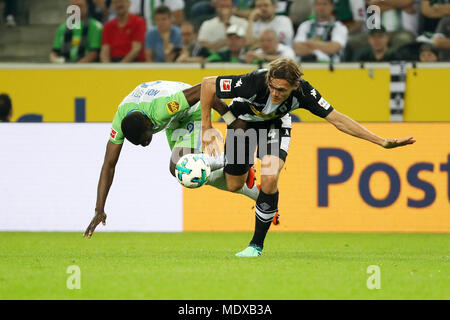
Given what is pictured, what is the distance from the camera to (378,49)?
15273 millimetres

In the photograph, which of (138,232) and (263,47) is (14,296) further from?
(263,47)

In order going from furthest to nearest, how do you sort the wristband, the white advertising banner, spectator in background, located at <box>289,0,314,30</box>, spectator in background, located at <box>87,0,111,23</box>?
spectator in background, located at <box>87,0,111,23</box>
spectator in background, located at <box>289,0,314,30</box>
the white advertising banner
the wristband

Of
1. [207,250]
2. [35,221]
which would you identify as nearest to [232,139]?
[207,250]

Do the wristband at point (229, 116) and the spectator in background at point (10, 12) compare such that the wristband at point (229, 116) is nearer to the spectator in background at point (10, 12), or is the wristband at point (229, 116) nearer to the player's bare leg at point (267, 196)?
the player's bare leg at point (267, 196)

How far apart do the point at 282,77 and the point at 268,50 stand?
6.67m

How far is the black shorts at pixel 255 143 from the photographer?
962 centimetres

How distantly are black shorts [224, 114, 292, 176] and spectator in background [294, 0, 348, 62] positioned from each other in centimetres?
562

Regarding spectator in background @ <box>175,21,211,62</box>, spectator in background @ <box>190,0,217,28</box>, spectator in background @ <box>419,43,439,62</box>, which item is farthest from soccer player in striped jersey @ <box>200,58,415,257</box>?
spectator in background @ <box>190,0,217,28</box>

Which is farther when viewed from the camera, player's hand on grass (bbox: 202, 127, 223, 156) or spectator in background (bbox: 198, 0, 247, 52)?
spectator in background (bbox: 198, 0, 247, 52)

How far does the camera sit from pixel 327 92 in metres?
15.0

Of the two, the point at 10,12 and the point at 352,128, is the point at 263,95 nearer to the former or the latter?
the point at 352,128

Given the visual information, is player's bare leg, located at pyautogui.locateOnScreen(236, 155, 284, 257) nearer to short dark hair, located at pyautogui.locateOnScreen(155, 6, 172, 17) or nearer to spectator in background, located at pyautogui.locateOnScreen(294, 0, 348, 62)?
spectator in background, located at pyautogui.locateOnScreen(294, 0, 348, 62)

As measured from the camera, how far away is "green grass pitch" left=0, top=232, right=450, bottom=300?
23.3 feet

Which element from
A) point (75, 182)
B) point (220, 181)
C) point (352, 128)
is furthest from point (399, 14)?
point (352, 128)
